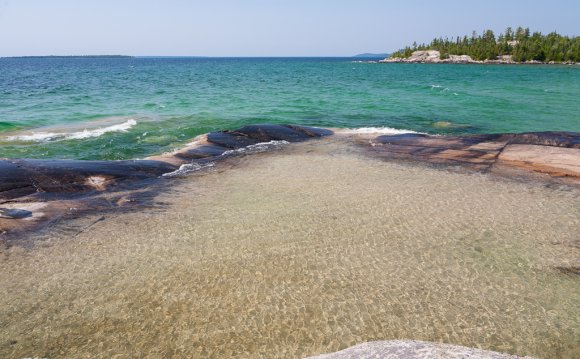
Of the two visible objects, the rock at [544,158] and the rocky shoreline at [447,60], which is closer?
the rock at [544,158]

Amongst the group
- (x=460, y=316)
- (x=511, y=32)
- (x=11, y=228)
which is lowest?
(x=460, y=316)

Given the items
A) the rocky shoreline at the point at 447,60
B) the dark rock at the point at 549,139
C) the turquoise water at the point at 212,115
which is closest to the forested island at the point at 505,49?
the rocky shoreline at the point at 447,60

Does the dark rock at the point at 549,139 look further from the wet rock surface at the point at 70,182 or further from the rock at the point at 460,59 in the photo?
the rock at the point at 460,59

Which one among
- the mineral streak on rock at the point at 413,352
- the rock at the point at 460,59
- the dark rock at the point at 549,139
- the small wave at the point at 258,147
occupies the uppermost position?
the rock at the point at 460,59

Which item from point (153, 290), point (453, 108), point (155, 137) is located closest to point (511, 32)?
point (453, 108)

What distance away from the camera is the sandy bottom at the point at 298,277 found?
5863 millimetres

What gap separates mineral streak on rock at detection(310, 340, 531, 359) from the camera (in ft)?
12.8

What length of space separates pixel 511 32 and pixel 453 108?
141899 mm

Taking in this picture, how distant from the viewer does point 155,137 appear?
21297 millimetres

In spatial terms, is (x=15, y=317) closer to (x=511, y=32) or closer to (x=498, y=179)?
(x=498, y=179)

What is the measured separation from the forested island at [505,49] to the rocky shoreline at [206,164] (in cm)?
13123

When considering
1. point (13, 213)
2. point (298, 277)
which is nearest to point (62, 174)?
point (13, 213)

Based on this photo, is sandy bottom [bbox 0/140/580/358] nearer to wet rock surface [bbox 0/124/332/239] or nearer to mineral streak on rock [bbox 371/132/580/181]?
wet rock surface [bbox 0/124/332/239]

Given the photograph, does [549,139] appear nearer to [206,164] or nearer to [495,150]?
[495,150]
